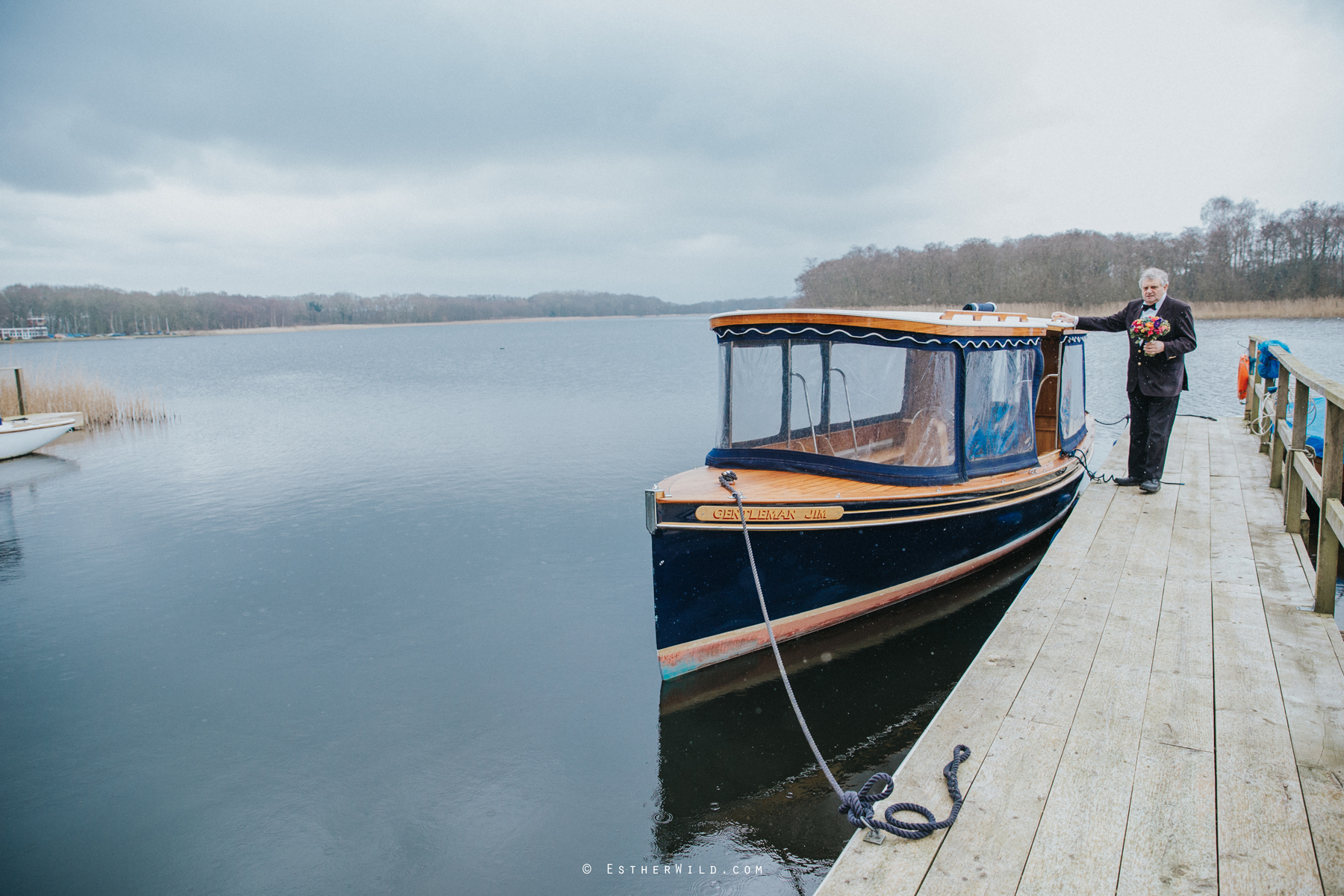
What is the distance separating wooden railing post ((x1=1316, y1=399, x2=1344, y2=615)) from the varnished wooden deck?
186mm

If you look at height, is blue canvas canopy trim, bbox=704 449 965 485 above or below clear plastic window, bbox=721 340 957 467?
below

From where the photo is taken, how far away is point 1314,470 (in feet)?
16.7

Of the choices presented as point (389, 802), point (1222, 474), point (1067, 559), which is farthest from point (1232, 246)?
point (389, 802)

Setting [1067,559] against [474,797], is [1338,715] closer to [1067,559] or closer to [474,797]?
[1067,559]

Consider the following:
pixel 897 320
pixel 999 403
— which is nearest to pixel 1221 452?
pixel 999 403

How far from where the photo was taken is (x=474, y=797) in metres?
5.07

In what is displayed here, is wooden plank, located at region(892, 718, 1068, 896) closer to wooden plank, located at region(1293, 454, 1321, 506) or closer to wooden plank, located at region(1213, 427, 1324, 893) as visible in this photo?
wooden plank, located at region(1213, 427, 1324, 893)

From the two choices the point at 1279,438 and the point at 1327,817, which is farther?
the point at 1279,438

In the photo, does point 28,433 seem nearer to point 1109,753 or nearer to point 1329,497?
point 1109,753

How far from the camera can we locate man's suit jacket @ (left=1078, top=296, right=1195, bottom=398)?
678cm

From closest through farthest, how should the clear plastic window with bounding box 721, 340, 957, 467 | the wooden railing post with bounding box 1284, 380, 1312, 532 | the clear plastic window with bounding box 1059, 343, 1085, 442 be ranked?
1. the wooden railing post with bounding box 1284, 380, 1312, 532
2. the clear plastic window with bounding box 721, 340, 957, 467
3. the clear plastic window with bounding box 1059, 343, 1085, 442

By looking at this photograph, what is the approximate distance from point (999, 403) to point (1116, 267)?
69.6m

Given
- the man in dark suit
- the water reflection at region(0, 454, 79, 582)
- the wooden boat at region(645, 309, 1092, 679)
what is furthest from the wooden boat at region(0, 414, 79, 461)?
the man in dark suit

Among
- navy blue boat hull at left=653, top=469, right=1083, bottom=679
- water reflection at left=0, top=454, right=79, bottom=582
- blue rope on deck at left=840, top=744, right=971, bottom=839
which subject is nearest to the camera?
blue rope on deck at left=840, top=744, right=971, bottom=839
